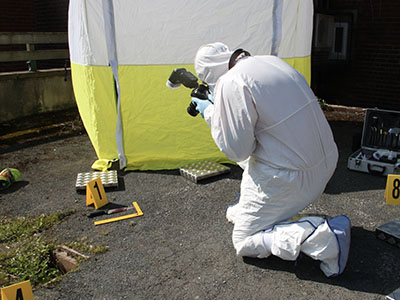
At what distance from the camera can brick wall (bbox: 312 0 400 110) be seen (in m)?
6.72

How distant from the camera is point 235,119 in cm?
249

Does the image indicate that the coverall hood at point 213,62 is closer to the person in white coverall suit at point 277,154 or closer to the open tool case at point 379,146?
the person in white coverall suit at point 277,154

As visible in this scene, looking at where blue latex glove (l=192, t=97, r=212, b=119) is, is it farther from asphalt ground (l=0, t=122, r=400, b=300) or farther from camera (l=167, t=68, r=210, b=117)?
asphalt ground (l=0, t=122, r=400, b=300)

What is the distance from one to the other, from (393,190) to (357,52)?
4.46 meters

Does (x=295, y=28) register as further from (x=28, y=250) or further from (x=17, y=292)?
(x=17, y=292)

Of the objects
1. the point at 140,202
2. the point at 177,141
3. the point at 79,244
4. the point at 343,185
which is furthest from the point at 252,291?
the point at 177,141

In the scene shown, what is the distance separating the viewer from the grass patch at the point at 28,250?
107 inches

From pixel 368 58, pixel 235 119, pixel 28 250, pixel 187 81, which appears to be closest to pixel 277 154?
pixel 235 119

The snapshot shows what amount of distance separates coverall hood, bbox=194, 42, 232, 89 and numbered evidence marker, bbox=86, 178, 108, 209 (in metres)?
1.53

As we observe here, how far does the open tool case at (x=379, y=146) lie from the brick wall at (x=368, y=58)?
265cm

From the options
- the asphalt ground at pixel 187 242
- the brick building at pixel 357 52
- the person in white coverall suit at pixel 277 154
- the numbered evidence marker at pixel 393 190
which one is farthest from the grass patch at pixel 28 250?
the brick building at pixel 357 52

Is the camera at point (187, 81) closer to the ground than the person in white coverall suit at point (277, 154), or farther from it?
farther from it

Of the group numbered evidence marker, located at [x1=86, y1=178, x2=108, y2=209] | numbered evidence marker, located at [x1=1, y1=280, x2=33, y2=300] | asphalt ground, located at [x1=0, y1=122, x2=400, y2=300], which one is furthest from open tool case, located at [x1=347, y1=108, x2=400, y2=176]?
numbered evidence marker, located at [x1=1, y1=280, x2=33, y2=300]

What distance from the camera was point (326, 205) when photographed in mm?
3578
